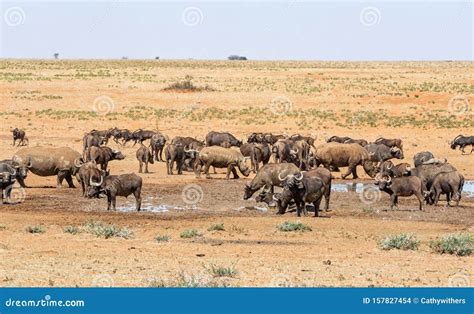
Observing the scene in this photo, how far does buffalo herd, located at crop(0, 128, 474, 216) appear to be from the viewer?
23516mm

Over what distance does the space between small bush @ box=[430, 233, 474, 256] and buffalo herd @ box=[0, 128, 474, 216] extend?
17.3ft

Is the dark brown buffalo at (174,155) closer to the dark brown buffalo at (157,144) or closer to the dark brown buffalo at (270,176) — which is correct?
the dark brown buffalo at (157,144)

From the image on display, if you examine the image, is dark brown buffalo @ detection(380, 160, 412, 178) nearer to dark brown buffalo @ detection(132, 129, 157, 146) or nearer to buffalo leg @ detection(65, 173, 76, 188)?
buffalo leg @ detection(65, 173, 76, 188)

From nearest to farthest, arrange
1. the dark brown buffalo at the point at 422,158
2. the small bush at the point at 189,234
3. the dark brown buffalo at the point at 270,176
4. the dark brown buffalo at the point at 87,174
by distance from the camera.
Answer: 1. the small bush at the point at 189,234
2. the dark brown buffalo at the point at 87,174
3. the dark brown buffalo at the point at 270,176
4. the dark brown buffalo at the point at 422,158

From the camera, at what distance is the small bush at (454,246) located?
1714cm

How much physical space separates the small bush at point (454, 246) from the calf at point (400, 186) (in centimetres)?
694

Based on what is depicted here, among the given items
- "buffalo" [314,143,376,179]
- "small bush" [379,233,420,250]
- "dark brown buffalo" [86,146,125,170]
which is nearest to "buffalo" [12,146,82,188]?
"dark brown buffalo" [86,146,125,170]

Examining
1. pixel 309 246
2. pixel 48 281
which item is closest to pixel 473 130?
pixel 309 246

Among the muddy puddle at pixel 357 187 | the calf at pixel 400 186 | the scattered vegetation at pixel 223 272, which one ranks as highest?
the scattered vegetation at pixel 223 272

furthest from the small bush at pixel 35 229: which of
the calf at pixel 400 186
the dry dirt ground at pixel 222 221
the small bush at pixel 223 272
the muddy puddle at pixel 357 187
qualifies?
the muddy puddle at pixel 357 187

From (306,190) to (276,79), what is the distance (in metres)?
67.7

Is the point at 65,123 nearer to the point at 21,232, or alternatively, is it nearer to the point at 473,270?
the point at 21,232

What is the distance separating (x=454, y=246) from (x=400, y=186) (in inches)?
303

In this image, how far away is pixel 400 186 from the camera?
2489 centimetres
